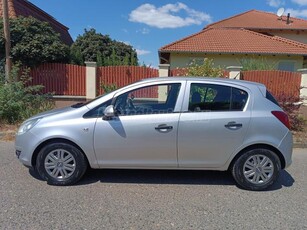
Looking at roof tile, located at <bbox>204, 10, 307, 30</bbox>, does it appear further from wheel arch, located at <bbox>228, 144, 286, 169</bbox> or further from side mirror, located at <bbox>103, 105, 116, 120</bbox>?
side mirror, located at <bbox>103, 105, 116, 120</bbox>

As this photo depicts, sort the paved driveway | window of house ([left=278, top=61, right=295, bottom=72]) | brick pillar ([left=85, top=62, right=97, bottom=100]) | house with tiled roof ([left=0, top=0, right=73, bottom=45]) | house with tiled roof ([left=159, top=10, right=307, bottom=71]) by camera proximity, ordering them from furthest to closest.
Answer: window of house ([left=278, top=61, right=295, bottom=72]) → house with tiled roof ([left=159, top=10, right=307, bottom=71]) → house with tiled roof ([left=0, top=0, right=73, bottom=45]) → brick pillar ([left=85, top=62, right=97, bottom=100]) → the paved driveway

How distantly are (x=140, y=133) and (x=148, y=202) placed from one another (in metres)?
0.93

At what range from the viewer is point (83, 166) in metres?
4.02

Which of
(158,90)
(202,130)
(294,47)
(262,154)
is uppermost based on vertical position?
(294,47)

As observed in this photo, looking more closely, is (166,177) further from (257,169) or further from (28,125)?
(28,125)

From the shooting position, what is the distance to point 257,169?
402 cm

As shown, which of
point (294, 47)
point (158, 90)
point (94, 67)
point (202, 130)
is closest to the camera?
point (202, 130)

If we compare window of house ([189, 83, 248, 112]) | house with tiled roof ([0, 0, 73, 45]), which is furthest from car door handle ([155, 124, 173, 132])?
house with tiled roof ([0, 0, 73, 45])

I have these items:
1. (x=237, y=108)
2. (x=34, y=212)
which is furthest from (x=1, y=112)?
(x=237, y=108)

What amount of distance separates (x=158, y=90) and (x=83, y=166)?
1.58 m

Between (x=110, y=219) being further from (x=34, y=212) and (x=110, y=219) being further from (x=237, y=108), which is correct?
(x=237, y=108)

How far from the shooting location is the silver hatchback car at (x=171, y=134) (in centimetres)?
389

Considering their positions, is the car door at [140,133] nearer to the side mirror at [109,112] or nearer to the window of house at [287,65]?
the side mirror at [109,112]

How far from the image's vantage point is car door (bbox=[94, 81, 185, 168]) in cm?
389
